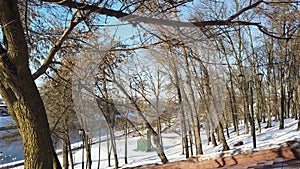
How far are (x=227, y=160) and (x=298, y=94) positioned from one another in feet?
30.4

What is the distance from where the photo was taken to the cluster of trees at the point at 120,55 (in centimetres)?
114

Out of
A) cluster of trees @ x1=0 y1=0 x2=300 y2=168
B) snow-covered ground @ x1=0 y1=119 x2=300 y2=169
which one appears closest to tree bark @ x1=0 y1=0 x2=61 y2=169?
cluster of trees @ x1=0 y1=0 x2=300 y2=168

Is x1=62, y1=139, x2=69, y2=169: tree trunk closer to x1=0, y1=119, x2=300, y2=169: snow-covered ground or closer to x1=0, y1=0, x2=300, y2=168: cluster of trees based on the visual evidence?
x1=0, y1=119, x2=300, y2=169: snow-covered ground

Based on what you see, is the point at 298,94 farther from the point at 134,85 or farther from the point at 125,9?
the point at 125,9

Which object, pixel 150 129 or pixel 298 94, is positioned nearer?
pixel 150 129

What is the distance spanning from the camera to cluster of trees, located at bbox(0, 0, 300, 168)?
114 cm

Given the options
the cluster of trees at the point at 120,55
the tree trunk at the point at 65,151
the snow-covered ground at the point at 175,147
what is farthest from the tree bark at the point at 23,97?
the tree trunk at the point at 65,151

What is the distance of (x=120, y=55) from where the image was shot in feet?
7.16

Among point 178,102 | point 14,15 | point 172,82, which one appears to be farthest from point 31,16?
point 178,102

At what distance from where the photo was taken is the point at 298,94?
8977mm

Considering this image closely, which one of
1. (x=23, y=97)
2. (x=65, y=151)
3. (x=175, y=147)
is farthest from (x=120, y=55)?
(x=65, y=151)

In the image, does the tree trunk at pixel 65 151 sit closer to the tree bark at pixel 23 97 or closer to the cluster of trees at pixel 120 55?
the cluster of trees at pixel 120 55

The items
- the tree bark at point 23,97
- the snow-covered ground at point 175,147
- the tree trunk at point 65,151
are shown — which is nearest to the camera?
the tree bark at point 23,97

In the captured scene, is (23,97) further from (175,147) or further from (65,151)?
(65,151)
